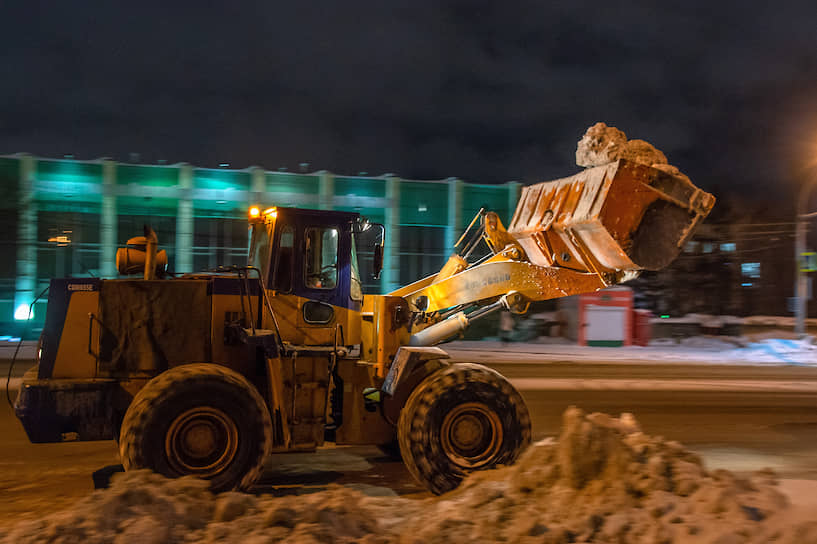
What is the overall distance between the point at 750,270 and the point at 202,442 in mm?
33858

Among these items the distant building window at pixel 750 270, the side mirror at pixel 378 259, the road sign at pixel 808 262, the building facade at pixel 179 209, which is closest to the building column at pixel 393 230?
the building facade at pixel 179 209

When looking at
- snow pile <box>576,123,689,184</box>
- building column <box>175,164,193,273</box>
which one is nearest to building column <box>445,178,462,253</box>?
building column <box>175,164,193,273</box>

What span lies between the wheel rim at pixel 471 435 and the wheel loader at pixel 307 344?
1cm

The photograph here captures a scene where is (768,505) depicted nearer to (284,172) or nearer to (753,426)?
(753,426)

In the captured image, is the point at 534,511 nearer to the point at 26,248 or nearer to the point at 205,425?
the point at 205,425

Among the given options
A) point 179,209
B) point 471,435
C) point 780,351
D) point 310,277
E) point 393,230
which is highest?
point 179,209

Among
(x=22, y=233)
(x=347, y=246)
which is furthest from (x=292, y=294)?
(x=22, y=233)

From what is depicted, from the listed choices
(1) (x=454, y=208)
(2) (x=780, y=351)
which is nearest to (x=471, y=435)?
(2) (x=780, y=351)

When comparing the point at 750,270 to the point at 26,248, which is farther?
the point at 750,270

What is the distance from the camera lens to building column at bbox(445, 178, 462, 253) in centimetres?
3017

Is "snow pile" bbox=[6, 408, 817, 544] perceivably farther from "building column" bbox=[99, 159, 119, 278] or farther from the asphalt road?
"building column" bbox=[99, 159, 119, 278]

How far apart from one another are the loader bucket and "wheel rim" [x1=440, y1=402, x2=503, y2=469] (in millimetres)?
1840

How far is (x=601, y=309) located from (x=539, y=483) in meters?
22.2

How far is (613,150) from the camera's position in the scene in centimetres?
698
